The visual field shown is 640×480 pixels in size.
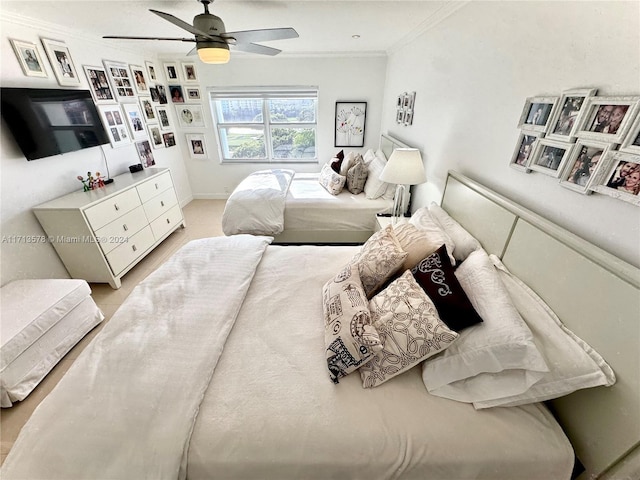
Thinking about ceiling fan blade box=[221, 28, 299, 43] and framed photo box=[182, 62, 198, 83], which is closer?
ceiling fan blade box=[221, 28, 299, 43]

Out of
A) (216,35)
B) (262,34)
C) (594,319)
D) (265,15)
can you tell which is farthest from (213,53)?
(594,319)

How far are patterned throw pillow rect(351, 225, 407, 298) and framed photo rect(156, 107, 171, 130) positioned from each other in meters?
3.89

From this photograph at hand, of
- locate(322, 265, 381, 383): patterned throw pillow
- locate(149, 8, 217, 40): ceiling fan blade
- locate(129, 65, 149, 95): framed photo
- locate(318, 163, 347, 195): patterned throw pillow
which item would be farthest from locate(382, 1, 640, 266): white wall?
locate(129, 65, 149, 95): framed photo

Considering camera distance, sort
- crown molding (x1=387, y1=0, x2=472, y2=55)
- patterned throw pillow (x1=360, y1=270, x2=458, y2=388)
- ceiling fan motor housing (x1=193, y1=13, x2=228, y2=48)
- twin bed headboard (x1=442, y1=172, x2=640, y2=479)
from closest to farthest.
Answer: twin bed headboard (x1=442, y1=172, x2=640, y2=479), patterned throw pillow (x1=360, y1=270, x2=458, y2=388), ceiling fan motor housing (x1=193, y1=13, x2=228, y2=48), crown molding (x1=387, y1=0, x2=472, y2=55)

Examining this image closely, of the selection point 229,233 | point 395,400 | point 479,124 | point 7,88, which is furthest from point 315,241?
point 7,88

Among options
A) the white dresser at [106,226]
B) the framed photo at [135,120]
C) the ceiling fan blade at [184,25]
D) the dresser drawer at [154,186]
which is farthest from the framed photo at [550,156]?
the framed photo at [135,120]

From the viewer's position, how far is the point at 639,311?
708 mm

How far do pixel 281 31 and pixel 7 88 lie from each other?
6.81ft

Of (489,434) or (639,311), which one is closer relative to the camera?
(639,311)

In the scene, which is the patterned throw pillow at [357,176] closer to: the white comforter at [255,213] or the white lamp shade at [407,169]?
the white comforter at [255,213]

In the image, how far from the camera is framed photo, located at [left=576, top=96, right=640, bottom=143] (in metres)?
0.78

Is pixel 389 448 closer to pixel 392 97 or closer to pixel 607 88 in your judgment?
pixel 607 88

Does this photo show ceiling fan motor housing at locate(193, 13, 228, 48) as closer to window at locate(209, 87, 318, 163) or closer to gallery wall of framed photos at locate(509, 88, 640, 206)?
gallery wall of framed photos at locate(509, 88, 640, 206)

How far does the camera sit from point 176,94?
3.93 meters
